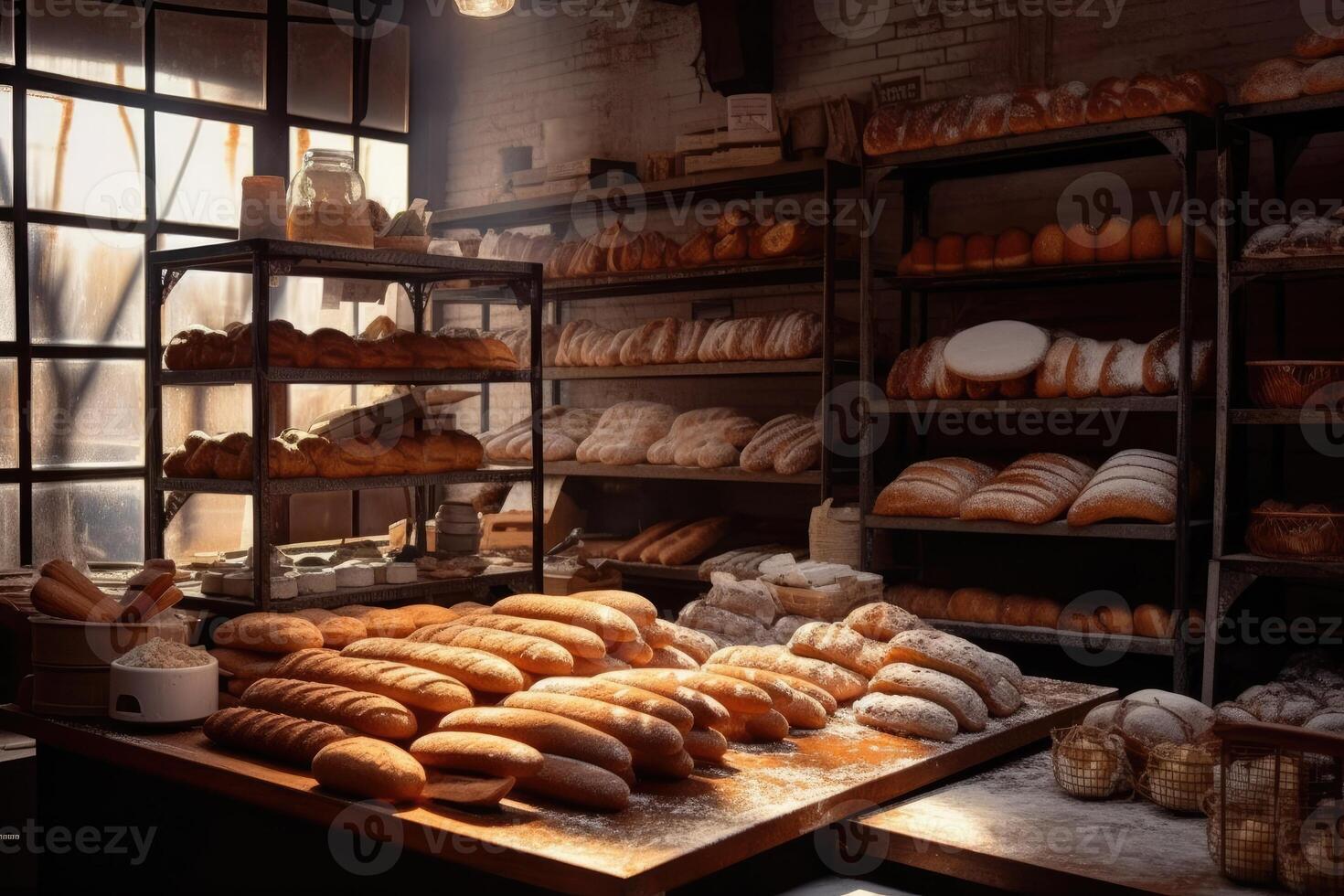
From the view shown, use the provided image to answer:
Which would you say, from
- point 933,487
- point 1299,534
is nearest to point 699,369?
point 933,487

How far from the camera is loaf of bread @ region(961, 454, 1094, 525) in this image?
14.3 feet

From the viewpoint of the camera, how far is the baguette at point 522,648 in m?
2.23

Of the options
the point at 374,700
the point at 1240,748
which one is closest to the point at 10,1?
the point at 374,700

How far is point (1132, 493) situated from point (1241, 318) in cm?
73

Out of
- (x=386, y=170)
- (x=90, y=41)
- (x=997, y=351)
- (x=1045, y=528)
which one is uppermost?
(x=90, y=41)

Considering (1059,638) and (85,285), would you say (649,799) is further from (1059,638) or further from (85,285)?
(85,285)

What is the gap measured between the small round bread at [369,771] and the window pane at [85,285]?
4626 mm

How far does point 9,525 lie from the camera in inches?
224

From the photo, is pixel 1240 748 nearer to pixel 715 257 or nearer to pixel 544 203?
pixel 715 257

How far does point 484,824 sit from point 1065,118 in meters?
3.52

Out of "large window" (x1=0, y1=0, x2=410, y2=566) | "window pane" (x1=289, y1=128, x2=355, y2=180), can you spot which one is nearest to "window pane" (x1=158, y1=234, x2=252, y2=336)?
"large window" (x1=0, y1=0, x2=410, y2=566)

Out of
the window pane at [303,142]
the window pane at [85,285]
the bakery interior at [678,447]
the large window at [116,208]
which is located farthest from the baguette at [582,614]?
the window pane at [303,142]

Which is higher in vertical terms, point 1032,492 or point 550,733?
point 1032,492

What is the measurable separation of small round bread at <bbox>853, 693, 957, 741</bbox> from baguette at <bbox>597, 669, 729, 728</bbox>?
0.34 meters
